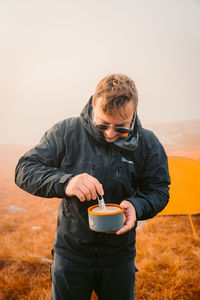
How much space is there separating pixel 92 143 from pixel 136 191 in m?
0.59

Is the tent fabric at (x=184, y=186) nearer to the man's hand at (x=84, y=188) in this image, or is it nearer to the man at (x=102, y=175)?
the man at (x=102, y=175)

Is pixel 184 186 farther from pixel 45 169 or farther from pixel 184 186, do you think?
pixel 45 169

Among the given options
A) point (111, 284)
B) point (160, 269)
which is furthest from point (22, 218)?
point (111, 284)

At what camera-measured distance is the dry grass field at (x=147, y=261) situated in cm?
350

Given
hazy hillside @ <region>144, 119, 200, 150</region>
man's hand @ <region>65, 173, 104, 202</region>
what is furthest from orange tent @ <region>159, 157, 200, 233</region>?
hazy hillside @ <region>144, 119, 200, 150</region>

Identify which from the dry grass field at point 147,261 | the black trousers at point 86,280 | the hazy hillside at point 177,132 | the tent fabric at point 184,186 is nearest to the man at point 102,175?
the black trousers at point 86,280

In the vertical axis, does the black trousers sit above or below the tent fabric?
above

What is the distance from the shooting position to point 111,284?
1.49 m

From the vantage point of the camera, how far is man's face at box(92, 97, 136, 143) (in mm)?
1412

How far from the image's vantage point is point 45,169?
139 centimetres

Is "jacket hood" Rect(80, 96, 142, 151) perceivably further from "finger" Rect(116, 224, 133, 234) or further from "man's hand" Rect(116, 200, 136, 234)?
"finger" Rect(116, 224, 133, 234)

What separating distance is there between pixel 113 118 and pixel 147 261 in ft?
13.8

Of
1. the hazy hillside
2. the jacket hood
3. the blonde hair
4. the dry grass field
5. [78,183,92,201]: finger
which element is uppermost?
the blonde hair

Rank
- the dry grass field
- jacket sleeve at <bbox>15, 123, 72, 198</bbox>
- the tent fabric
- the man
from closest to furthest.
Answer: jacket sleeve at <bbox>15, 123, 72, 198</bbox>
the man
the dry grass field
the tent fabric
